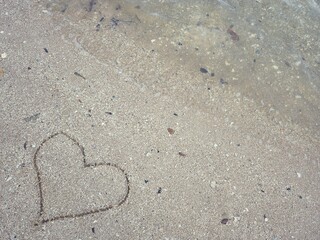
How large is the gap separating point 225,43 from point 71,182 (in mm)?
2092

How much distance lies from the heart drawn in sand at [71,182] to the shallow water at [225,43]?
1.02 m

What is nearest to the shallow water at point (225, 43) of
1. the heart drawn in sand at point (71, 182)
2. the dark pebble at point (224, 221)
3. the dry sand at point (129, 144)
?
the dry sand at point (129, 144)

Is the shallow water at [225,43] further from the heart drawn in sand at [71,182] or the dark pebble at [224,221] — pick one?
the dark pebble at [224,221]

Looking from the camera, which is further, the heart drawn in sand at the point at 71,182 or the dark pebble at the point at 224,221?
the dark pebble at the point at 224,221

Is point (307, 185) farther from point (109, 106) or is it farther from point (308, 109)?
point (109, 106)

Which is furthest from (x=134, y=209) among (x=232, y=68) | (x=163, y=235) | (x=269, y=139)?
(x=232, y=68)

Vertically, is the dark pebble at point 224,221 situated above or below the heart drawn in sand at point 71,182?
above

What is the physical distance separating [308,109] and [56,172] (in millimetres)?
2351

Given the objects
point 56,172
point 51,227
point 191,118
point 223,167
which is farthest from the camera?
point 191,118

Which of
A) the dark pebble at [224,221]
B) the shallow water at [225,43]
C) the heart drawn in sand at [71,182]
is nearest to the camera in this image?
the heart drawn in sand at [71,182]

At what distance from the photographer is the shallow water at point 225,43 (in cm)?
378

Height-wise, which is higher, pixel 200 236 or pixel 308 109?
pixel 308 109

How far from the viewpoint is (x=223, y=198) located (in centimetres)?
311

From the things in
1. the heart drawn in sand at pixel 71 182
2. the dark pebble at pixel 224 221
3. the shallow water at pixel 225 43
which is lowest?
the heart drawn in sand at pixel 71 182
